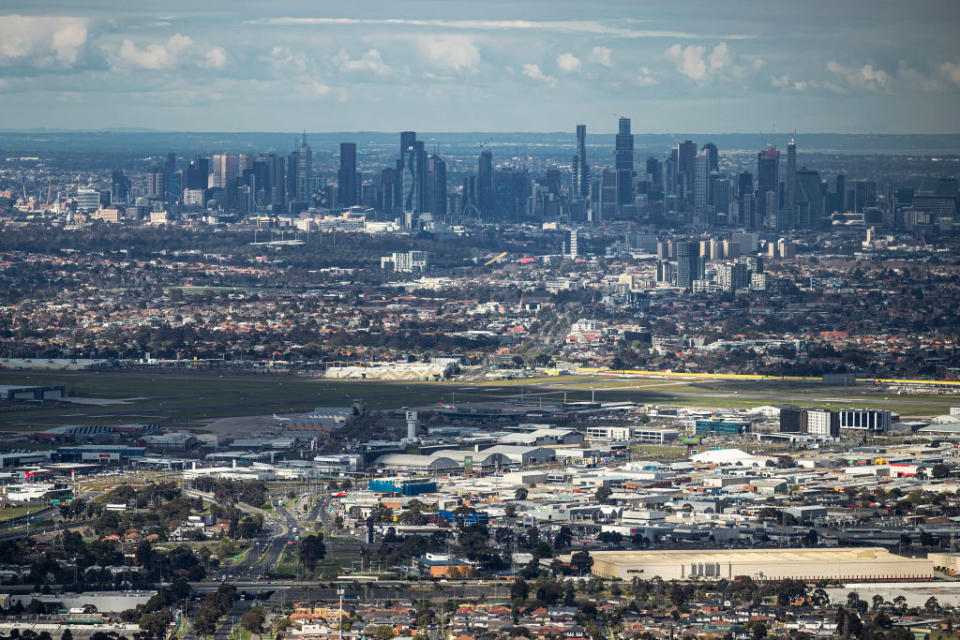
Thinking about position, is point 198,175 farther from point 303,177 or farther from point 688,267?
point 688,267

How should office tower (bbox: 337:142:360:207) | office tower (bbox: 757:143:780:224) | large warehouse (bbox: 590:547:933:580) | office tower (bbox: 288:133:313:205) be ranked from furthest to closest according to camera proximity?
office tower (bbox: 288:133:313:205)
office tower (bbox: 337:142:360:207)
office tower (bbox: 757:143:780:224)
large warehouse (bbox: 590:547:933:580)

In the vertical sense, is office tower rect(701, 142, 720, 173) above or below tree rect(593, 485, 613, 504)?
above

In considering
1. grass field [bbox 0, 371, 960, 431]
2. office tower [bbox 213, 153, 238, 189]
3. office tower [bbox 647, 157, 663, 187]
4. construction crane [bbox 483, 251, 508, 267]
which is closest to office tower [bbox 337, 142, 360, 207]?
office tower [bbox 213, 153, 238, 189]

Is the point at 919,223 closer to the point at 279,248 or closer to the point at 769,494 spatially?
the point at 279,248

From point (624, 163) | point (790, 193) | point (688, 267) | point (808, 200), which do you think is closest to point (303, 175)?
point (624, 163)

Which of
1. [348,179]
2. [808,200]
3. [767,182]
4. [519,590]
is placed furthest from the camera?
[348,179]

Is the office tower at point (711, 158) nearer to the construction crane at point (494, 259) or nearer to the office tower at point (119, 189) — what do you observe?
the construction crane at point (494, 259)

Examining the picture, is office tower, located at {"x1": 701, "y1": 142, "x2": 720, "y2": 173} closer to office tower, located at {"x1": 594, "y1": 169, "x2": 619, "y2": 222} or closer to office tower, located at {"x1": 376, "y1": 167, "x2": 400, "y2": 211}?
office tower, located at {"x1": 594, "y1": 169, "x2": 619, "y2": 222}
